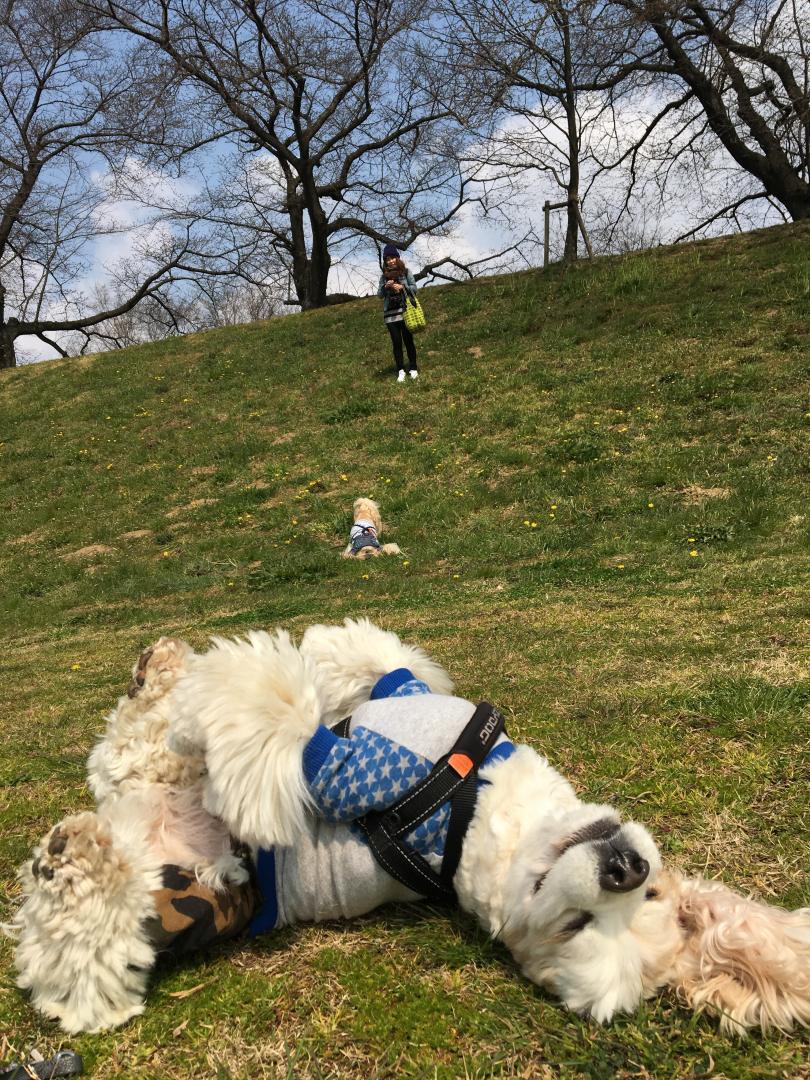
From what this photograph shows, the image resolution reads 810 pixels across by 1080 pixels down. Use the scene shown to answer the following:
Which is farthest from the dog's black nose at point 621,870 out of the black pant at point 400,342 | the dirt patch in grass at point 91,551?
the black pant at point 400,342

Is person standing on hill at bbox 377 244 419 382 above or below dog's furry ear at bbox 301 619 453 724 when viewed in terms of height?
above

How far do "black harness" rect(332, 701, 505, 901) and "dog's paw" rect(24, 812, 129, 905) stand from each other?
62 cm

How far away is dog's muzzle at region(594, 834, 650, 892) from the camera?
4.87ft

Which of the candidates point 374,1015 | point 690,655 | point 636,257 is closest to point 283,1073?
point 374,1015

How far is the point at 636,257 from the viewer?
16.0 m

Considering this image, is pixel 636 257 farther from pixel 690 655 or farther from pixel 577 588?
pixel 690 655

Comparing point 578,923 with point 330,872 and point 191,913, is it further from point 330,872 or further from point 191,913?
point 191,913

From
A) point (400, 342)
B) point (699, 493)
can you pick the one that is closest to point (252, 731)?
point (699, 493)

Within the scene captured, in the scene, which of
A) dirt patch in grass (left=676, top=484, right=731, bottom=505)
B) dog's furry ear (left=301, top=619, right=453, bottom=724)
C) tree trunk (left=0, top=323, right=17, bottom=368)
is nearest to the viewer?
dog's furry ear (left=301, top=619, right=453, bottom=724)

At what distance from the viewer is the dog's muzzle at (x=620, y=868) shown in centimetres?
149

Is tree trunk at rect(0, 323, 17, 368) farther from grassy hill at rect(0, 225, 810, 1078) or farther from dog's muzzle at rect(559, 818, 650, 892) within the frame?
dog's muzzle at rect(559, 818, 650, 892)

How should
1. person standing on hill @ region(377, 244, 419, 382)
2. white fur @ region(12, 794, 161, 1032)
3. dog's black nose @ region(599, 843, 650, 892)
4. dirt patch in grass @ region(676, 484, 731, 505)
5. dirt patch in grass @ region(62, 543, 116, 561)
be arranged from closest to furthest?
dog's black nose @ region(599, 843, 650, 892), white fur @ region(12, 794, 161, 1032), dirt patch in grass @ region(676, 484, 731, 505), dirt patch in grass @ region(62, 543, 116, 561), person standing on hill @ region(377, 244, 419, 382)

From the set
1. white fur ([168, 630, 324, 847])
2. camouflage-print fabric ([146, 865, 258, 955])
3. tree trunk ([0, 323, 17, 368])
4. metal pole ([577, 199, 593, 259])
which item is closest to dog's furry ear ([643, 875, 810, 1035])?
white fur ([168, 630, 324, 847])

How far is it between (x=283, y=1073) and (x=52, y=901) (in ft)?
2.18
